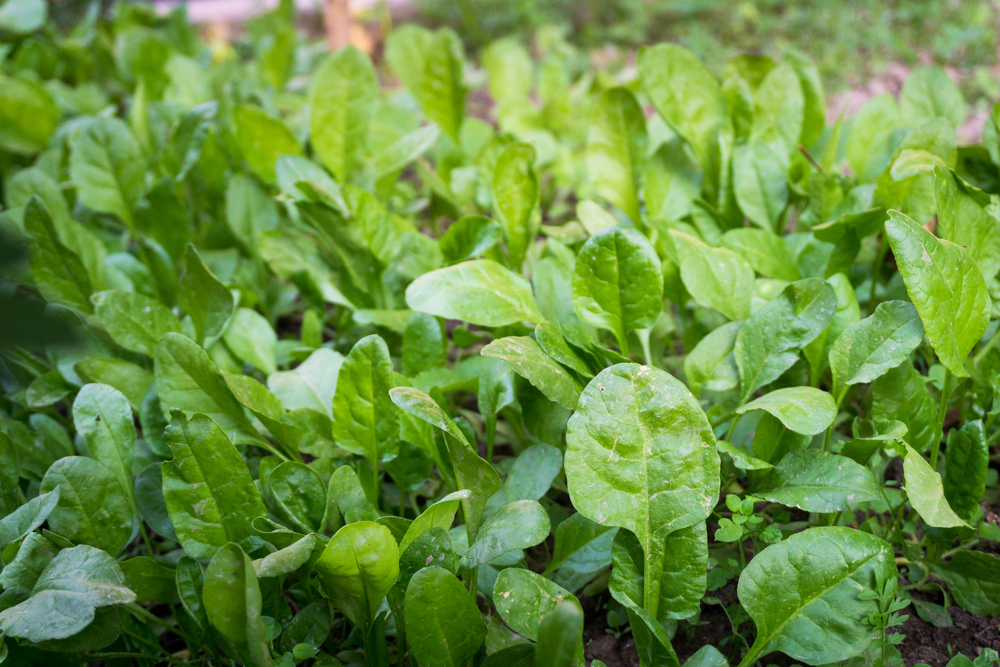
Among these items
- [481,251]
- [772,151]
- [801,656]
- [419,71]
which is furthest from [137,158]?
[801,656]

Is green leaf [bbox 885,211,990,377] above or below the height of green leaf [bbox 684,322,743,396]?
above

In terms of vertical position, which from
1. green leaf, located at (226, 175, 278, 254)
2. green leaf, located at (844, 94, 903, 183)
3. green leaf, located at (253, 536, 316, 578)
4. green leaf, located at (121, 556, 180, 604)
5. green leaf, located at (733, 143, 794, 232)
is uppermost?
green leaf, located at (844, 94, 903, 183)

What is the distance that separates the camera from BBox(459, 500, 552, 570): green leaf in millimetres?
954

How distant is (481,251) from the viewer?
1.40 metres

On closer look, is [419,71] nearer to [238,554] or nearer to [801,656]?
[238,554]

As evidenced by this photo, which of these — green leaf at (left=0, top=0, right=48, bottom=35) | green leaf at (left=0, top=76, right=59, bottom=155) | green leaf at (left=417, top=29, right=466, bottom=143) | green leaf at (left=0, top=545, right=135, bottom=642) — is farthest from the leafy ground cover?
green leaf at (left=0, top=0, right=48, bottom=35)

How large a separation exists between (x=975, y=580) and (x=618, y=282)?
2.17ft

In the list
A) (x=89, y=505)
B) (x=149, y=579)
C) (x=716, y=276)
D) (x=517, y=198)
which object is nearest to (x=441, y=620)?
(x=149, y=579)

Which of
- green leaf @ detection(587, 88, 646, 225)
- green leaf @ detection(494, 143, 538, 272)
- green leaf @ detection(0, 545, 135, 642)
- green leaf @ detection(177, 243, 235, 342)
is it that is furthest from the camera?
green leaf @ detection(587, 88, 646, 225)

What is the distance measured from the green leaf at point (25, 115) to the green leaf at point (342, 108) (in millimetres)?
1038

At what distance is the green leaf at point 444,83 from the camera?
1941 millimetres

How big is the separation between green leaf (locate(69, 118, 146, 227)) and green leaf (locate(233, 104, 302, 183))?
265mm

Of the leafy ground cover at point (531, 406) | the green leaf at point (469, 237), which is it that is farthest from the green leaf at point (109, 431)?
the green leaf at point (469, 237)

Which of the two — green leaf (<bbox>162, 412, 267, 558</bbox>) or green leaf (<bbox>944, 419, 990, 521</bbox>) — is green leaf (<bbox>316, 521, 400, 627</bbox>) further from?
green leaf (<bbox>944, 419, 990, 521</bbox>)
